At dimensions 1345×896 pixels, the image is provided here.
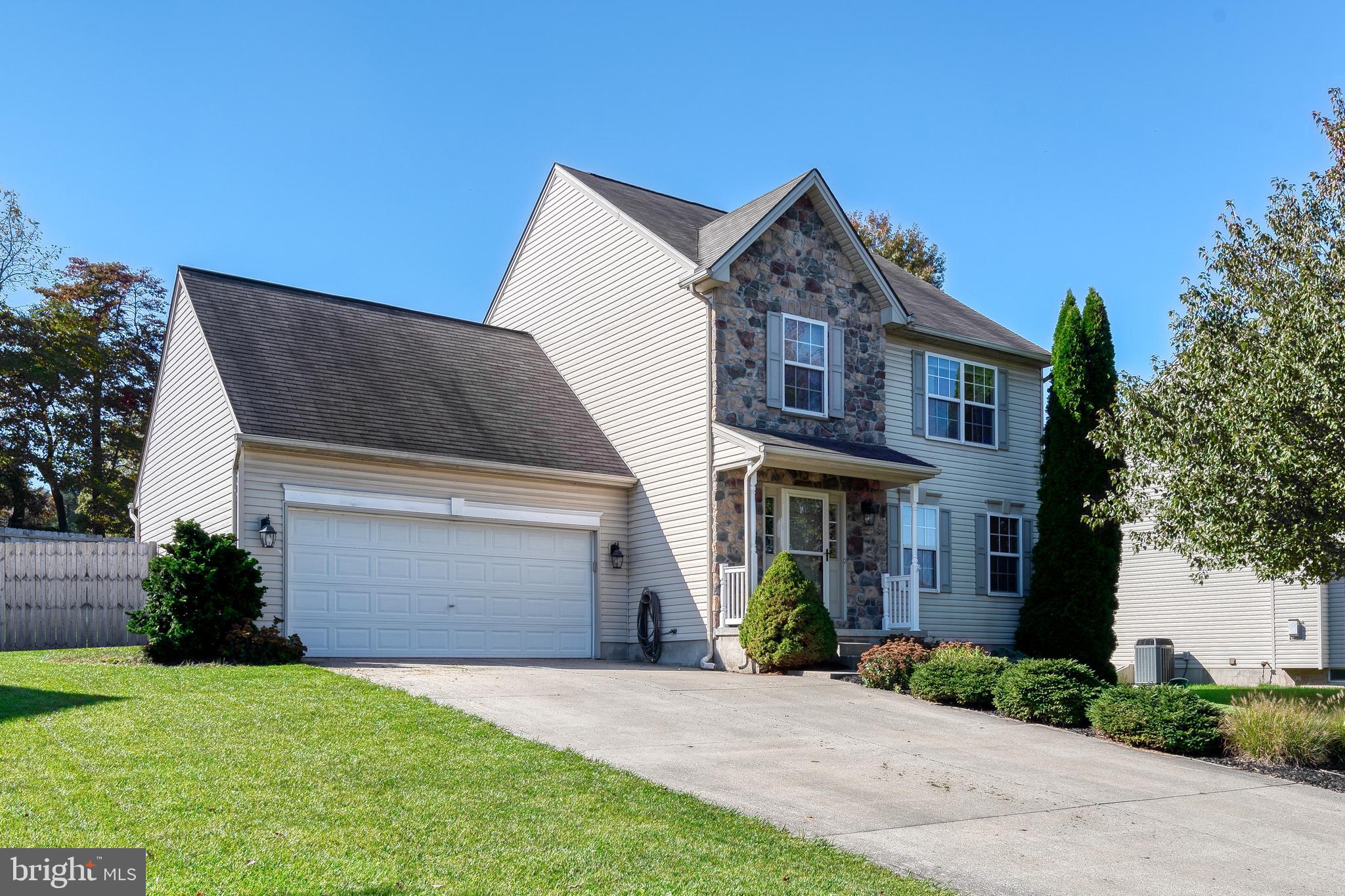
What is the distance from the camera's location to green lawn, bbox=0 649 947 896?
5.72m

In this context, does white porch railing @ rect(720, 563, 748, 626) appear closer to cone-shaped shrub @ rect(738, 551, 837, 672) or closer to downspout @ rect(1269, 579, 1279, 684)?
cone-shaped shrub @ rect(738, 551, 837, 672)

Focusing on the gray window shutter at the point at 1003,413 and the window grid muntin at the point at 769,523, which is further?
the gray window shutter at the point at 1003,413

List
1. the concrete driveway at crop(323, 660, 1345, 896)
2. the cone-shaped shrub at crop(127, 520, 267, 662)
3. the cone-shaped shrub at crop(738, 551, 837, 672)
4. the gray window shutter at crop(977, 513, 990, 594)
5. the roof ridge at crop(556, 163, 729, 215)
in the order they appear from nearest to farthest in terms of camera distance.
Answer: the concrete driveway at crop(323, 660, 1345, 896) → the cone-shaped shrub at crop(127, 520, 267, 662) → the cone-shaped shrub at crop(738, 551, 837, 672) → the gray window shutter at crop(977, 513, 990, 594) → the roof ridge at crop(556, 163, 729, 215)

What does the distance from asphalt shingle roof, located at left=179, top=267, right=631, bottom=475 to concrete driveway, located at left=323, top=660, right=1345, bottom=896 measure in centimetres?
391

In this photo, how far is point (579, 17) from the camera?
49.7ft

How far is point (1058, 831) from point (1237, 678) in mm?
17694

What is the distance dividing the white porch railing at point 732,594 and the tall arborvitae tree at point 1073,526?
20.0 ft

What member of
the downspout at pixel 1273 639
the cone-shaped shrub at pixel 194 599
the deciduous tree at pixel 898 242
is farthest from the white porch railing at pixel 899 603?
the deciduous tree at pixel 898 242

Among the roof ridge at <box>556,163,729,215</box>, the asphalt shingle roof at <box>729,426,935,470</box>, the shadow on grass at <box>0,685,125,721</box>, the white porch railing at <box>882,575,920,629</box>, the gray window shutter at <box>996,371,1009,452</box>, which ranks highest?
the roof ridge at <box>556,163,729,215</box>

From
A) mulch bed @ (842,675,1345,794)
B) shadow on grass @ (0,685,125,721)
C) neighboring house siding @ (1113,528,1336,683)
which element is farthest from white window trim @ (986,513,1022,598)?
shadow on grass @ (0,685,125,721)

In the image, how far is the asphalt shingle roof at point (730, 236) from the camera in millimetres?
17703

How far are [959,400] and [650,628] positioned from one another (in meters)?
7.13

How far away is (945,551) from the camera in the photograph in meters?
19.8

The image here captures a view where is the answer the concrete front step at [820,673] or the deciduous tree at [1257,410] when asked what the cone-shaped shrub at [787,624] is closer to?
the concrete front step at [820,673]
